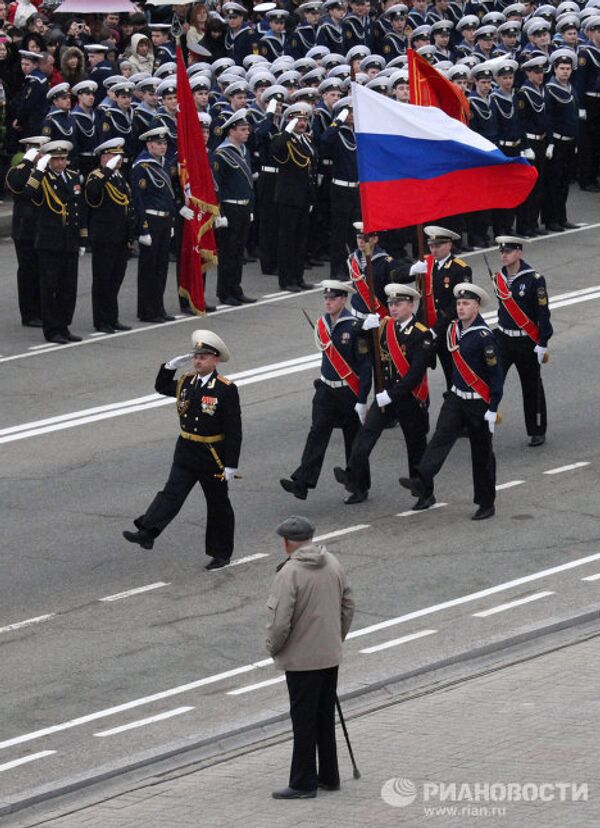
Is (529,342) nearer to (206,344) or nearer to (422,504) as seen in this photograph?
(422,504)

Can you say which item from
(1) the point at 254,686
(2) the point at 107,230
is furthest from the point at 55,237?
(1) the point at 254,686

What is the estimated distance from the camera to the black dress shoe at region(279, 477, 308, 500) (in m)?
17.0

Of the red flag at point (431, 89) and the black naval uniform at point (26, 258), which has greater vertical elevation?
the red flag at point (431, 89)

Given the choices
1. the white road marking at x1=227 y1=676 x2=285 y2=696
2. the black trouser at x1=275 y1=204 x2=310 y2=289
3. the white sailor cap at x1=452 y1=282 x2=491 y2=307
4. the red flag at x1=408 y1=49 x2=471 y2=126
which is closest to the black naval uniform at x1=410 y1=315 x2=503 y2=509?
the white sailor cap at x1=452 y1=282 x2=491 y2=307

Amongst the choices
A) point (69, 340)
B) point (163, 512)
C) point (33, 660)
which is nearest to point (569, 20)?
point (69, 340)

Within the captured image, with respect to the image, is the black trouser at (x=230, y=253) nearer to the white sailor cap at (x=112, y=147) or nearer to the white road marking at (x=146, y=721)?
the white sailor cap at (x=112, y=147)

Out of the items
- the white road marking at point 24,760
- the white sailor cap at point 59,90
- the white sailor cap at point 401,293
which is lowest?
the white road marking at point 24,760

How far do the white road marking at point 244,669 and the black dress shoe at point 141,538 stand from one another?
2123mm

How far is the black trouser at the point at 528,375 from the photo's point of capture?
1867 centimetres

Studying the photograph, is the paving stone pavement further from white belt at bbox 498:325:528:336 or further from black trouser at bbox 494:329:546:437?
white belt at bbox 498:325:528:336

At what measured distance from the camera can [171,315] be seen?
2380 cm

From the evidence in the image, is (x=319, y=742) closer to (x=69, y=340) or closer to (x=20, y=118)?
(x=69, y=340)

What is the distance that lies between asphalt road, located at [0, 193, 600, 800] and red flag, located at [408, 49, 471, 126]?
2.75 meters

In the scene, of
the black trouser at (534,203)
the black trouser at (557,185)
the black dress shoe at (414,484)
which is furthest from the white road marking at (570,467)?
the black trouser at (557,185)
